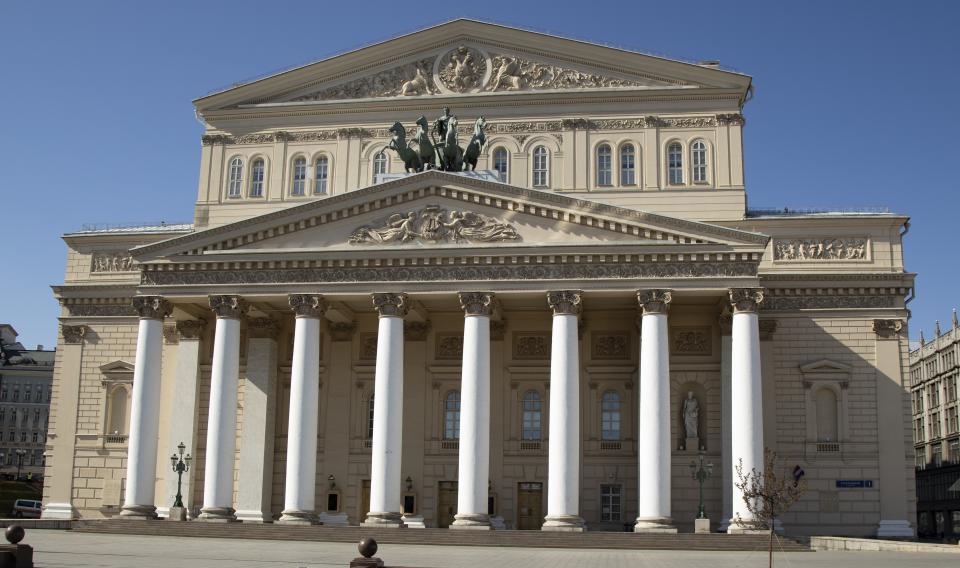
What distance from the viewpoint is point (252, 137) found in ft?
159

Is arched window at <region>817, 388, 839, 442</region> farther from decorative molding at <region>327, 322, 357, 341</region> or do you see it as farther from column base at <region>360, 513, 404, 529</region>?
decorative molding at <region>327, 322, 357, 341</region>

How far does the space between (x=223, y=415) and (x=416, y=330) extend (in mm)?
8693

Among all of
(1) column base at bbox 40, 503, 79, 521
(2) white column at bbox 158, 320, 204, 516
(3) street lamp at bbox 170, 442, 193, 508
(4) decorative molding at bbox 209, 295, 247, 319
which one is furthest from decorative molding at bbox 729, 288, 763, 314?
(1) column base at bbox 40, 503, 79, 521

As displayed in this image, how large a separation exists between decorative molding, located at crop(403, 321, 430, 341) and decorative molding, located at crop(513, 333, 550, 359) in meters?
3.54

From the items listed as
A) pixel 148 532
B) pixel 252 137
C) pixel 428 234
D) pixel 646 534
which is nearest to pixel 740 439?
pixel 646 534

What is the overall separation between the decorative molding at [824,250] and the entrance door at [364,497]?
18.1m

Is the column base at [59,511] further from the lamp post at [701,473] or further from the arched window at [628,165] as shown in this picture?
the arched window at [628,165]

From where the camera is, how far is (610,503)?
42.1 metres

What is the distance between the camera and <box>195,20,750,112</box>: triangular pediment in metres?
46.0

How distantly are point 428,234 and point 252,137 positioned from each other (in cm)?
1363

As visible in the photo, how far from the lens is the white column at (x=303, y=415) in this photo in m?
37.7

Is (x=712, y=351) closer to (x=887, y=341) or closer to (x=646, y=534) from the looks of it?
(x=887, y=341)

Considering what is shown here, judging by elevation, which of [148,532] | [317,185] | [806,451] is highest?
[317,185]

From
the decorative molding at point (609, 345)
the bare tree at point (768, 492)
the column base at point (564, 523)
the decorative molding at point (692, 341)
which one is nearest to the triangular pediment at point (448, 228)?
the decorative molding at point (692, 341)
